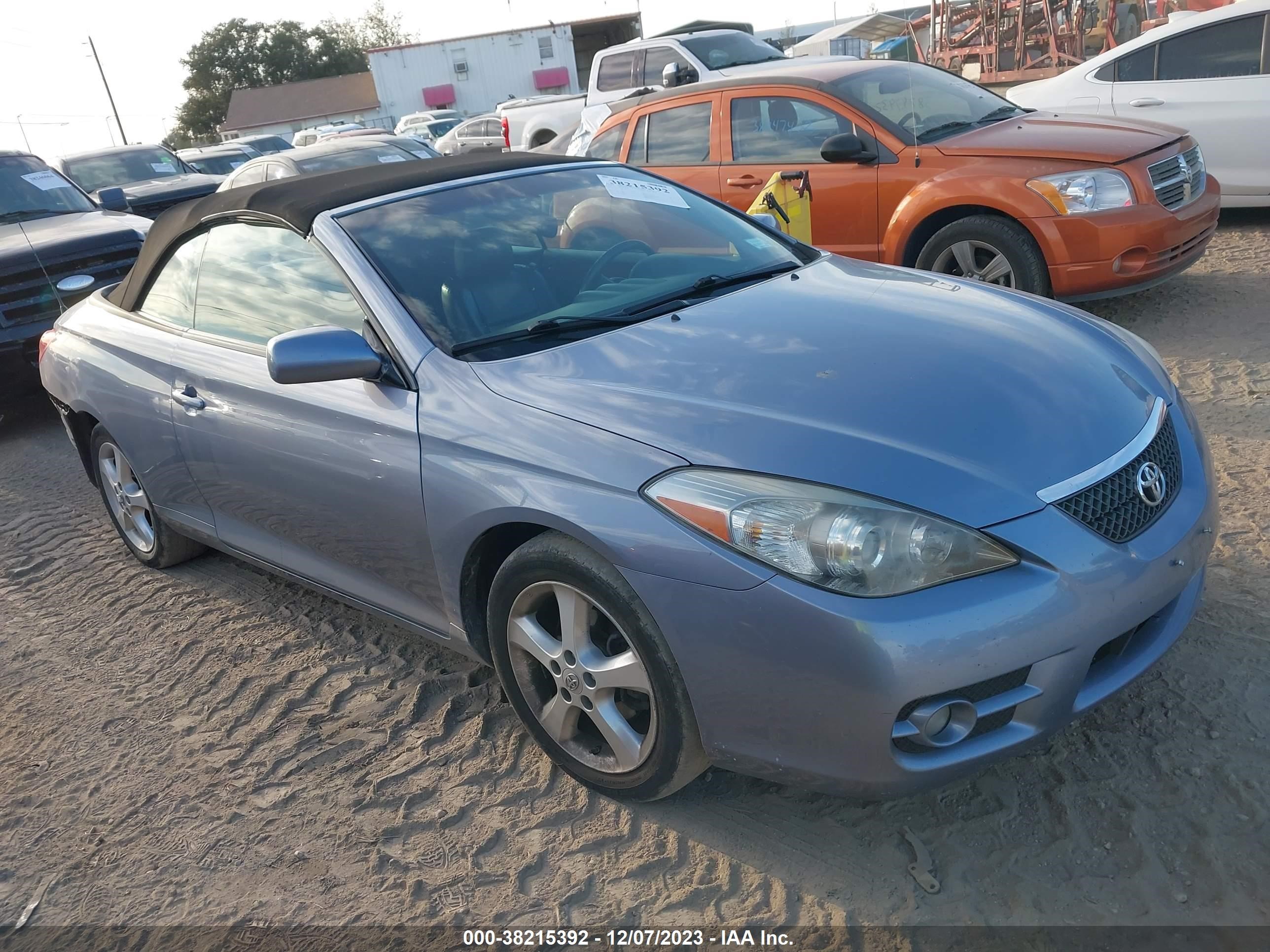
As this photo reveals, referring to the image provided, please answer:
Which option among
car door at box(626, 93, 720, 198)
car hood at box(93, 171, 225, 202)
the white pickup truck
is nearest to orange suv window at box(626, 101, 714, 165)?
car door at box(626, 93, 720, 198)

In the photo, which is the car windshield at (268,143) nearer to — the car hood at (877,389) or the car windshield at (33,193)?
the car windshield at (33,193)

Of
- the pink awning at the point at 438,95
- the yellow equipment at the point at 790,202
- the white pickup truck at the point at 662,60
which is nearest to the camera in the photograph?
the yellow equipment at the point at 790,202

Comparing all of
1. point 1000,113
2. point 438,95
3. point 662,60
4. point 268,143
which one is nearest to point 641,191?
point 1000,113

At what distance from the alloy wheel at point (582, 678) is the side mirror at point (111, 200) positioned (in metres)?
8.00

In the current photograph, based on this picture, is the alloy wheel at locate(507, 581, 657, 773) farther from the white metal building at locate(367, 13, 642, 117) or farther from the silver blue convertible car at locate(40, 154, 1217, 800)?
the white metal building at locate(367, 13, 642, 117)

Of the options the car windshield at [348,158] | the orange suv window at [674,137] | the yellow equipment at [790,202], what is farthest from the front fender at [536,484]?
the car windshield at [348,158]

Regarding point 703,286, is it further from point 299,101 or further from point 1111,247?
point 299,101

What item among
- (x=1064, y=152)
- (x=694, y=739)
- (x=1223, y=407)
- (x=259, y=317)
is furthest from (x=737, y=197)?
(x=694, y=739)

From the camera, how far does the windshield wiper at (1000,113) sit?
6551mm

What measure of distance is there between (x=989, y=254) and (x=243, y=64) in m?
78.4

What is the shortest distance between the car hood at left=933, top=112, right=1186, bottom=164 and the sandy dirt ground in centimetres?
231

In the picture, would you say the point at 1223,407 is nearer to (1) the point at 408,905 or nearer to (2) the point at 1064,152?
(2) the point at 1064,152

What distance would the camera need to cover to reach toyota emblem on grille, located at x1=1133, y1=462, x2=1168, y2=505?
240cm

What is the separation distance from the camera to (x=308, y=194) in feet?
11.4
